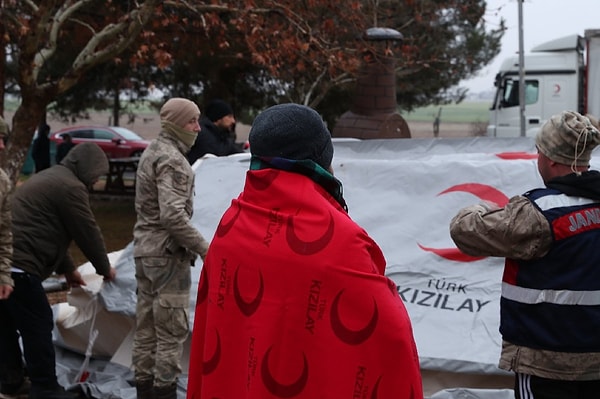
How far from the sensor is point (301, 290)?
8.01 ft

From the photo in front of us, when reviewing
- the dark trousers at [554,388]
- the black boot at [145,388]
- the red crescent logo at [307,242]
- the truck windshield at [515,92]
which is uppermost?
the red crescent logo at [307,242]

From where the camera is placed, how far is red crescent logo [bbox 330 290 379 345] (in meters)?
2.42

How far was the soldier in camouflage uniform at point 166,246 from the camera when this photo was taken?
534 centimetres

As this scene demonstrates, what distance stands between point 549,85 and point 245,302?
2141 centimetres

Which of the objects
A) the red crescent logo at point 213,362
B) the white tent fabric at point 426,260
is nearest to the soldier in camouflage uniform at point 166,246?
the white tent fabric at point 426,260

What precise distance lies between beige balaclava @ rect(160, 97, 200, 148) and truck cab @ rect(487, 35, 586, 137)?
57.2 ft

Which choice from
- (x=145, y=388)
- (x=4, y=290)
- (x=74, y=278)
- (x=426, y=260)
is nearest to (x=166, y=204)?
(x=4, y=290)

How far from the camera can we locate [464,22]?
24.0 meters

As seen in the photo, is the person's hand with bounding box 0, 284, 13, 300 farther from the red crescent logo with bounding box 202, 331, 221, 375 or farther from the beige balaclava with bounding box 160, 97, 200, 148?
the red crescent logo with bounding box 202, 331, 221, 375

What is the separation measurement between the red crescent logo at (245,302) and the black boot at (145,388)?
10.6 ft

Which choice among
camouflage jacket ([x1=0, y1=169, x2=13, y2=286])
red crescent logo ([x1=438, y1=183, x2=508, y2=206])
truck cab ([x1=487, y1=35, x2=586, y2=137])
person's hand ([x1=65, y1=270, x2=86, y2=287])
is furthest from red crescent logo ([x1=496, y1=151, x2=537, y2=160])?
truck cab ([x1=487, y1=35, x2=586, y2=137])

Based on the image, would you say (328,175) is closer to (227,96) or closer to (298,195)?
(298,195)

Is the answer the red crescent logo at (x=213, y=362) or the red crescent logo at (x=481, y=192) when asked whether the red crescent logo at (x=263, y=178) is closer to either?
the red crescent logo at (x=213, y=362)

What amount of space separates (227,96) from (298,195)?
17947 mm
